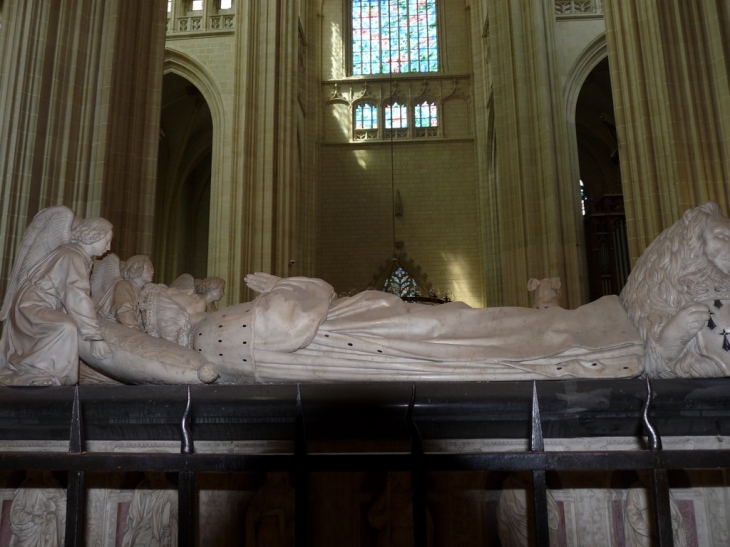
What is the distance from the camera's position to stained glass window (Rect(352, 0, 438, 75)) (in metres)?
25.3

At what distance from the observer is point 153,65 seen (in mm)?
8125

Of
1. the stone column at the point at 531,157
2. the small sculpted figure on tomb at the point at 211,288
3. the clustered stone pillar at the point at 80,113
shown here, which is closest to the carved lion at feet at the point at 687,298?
the small sculpted figure on tomb at the point at 211,288

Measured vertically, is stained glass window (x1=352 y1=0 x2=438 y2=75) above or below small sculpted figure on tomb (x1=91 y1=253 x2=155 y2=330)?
above

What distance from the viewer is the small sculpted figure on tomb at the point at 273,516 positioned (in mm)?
2607

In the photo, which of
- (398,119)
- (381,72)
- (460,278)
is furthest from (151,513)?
(381,72)

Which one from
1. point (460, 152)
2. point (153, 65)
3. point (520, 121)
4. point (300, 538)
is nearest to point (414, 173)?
point (460, 152)

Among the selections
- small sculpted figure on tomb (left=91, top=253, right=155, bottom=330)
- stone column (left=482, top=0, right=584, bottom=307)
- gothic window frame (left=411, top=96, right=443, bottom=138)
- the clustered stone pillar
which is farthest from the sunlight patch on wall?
small sculpted figure on tomb (left=91, top=253, right=155, bottom=330)

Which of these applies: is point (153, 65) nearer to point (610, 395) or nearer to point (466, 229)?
point (610, 395)

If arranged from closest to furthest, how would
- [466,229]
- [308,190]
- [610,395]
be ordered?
[610,395] → [308,190] → [466,229]

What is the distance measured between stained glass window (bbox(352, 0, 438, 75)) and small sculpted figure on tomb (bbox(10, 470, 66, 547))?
2406 centimetres

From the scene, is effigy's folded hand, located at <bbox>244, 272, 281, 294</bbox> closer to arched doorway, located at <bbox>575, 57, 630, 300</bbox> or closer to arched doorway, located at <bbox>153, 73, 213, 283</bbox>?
arched doorway, located at <bbox>575, 57, 630, 300</bbox>

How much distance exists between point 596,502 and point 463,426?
698 mm

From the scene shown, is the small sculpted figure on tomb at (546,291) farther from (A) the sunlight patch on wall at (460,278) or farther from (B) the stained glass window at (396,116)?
(B) the stained glass window at (396,116)

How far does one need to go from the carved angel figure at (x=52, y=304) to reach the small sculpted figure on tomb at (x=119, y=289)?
54 cm
